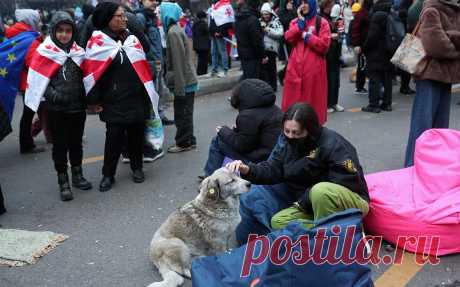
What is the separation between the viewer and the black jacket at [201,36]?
11.9 m

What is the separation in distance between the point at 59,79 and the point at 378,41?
5.26 meters

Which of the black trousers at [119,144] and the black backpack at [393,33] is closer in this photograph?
the black trousers at [119,144]

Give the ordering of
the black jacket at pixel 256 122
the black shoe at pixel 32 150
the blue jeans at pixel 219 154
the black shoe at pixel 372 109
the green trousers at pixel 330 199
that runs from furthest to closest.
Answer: the black shoe at pixel 372 109 → the black shoe at pixel 32 150 → the blue jeans at pixel 219 154 → the black jacket at pixel 256 122 → the green trousers at pixel 330 199

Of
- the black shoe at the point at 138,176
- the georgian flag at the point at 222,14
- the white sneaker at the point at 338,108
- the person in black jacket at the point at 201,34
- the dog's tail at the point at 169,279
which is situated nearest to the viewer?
the dog's tail at the point at 169,279

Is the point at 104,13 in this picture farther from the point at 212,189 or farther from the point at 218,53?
the point at 218,53

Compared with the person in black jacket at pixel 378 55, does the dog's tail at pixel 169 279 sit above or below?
below

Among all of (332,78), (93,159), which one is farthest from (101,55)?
(332,78)

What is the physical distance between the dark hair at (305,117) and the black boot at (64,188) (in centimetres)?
272

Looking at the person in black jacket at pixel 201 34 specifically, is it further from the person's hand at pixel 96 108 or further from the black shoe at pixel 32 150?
the person's hand at pixel 96 108

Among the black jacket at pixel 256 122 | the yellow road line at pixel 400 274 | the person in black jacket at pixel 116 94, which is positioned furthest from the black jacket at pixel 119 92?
the yellow road line at pixel 400 274

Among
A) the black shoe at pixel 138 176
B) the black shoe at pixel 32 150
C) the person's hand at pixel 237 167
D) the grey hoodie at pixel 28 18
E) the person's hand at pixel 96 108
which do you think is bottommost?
the black shoe at pixel 32 150

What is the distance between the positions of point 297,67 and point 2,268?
4473mm

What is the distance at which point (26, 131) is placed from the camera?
7020 millimetres

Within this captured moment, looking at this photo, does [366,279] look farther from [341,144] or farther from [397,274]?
[341,144]
